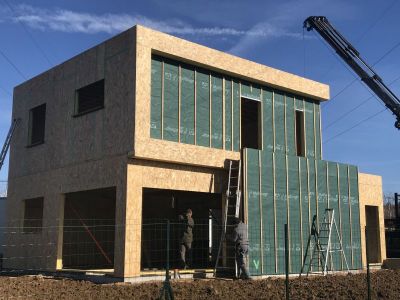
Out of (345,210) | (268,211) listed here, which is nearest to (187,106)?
(268,211)

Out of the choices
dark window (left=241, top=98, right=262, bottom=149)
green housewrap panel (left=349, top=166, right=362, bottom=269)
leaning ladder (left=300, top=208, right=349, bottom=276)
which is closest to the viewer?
leaning ladder (left=300, top=208, right=349, bottom=276)

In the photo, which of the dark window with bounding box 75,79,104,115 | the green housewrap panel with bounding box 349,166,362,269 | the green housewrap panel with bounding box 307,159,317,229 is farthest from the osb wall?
the green housewrap panel with bounding box 349,166,362,269

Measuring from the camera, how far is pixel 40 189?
733 inches

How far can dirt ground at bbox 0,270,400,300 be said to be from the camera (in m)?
11.2

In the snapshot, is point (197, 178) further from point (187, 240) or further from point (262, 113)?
point (262, 113)

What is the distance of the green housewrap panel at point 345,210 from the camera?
19.1 meters

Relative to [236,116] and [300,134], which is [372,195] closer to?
[300,134]

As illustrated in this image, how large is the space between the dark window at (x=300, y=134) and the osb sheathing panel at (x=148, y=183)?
436 cm

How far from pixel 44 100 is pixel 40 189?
3.51 meters

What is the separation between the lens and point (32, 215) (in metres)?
20.7

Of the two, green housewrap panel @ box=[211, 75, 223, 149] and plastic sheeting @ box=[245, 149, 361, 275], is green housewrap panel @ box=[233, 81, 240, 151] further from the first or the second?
plastic sheeting @ box=[245, 149, 361, 275]

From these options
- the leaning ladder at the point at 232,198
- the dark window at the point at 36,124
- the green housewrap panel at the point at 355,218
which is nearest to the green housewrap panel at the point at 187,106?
the leaning ladder at the point at 232,198

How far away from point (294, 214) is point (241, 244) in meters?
3.52

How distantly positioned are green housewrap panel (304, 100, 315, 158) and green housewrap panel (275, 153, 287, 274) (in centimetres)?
272
